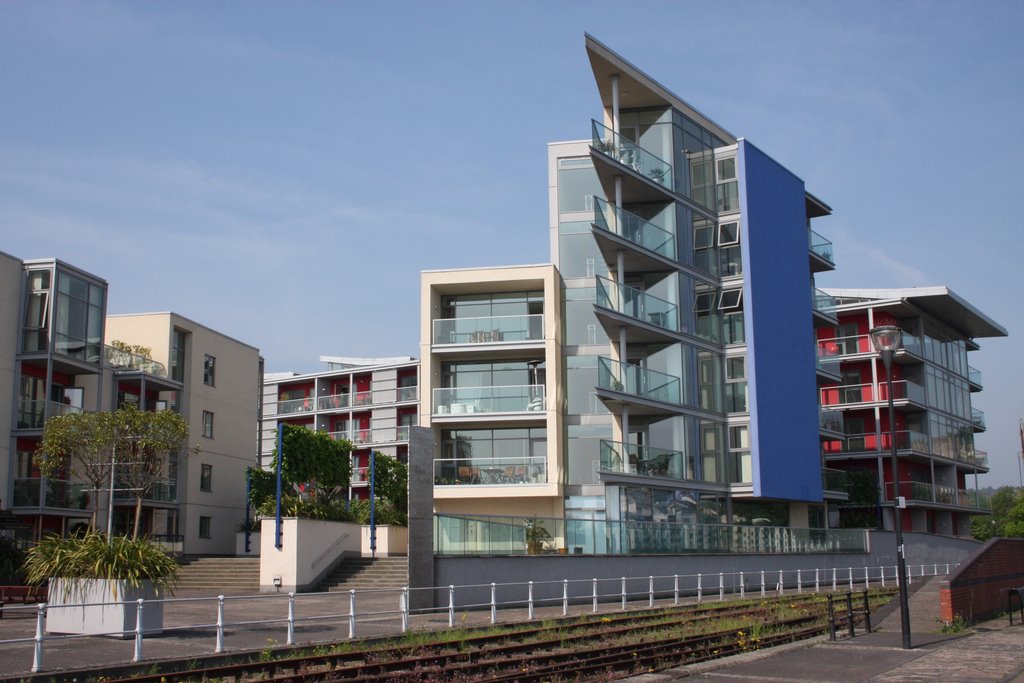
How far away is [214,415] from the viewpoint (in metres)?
49.2

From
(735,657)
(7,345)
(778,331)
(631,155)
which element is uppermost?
(631,155)

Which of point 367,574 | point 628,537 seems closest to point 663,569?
point 628,537

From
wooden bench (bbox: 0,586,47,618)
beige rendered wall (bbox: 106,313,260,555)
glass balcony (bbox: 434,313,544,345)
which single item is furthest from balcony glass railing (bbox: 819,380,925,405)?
wooden bench (bbox: 0,586,47,618)

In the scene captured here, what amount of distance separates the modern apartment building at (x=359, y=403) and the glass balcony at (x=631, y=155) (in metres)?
35.3

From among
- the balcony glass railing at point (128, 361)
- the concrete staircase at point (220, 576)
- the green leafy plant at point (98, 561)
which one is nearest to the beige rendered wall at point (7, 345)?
Result: the balcony glass railing at point (128, 361)

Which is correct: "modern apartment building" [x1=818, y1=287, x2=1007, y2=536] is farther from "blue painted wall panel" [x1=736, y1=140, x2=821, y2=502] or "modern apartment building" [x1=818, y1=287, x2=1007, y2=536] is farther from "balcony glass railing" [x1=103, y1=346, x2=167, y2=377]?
"balcony glass railing" [x1=103, y1=346, x2=167, y2=377]

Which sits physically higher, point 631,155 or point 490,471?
point 631,155

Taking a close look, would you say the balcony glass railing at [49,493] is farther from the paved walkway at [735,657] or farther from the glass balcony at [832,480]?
the glass balcony at [832,480]

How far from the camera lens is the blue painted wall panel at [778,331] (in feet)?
141

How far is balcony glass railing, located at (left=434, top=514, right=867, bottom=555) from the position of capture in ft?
89.5

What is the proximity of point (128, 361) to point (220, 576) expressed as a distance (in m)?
11.5

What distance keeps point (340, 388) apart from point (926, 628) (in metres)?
62.9

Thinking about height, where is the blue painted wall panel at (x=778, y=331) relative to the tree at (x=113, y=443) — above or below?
above

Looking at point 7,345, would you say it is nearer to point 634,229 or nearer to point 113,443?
point 113,443
